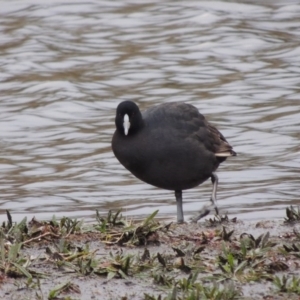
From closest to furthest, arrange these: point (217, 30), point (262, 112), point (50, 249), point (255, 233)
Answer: point (50, 249), point (255, 233), point (262, 112), point (217, 30)

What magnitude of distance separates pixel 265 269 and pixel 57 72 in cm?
1153

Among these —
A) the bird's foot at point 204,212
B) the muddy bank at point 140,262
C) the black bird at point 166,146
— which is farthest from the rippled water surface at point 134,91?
the muddy bank at point 140,262

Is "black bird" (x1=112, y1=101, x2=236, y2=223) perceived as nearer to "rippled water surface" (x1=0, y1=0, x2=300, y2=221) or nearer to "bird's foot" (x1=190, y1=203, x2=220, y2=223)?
"bird's foot" (x1=190, y1=203, x2=220, y2=223)

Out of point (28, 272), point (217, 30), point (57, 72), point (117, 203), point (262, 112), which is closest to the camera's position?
point (28, 272)

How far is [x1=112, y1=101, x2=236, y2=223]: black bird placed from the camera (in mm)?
8294

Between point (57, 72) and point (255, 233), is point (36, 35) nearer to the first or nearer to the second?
point (57, 72)

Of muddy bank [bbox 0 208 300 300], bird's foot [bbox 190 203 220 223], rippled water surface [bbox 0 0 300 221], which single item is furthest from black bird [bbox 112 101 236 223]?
rippled water surface [bbox 0 0 300 221]

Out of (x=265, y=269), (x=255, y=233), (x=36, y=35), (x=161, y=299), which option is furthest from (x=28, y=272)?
(x=36, y=35)

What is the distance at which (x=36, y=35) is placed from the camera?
18.9 m

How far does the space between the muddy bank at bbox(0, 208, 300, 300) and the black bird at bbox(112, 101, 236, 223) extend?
1289mm

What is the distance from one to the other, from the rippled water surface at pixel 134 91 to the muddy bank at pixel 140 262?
3.33 m

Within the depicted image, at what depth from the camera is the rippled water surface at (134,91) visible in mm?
11195

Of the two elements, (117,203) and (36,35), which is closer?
(117,203)

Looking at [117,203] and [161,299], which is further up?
[161,299]
